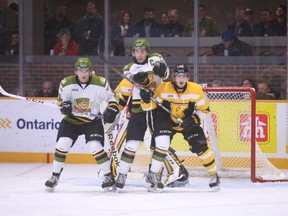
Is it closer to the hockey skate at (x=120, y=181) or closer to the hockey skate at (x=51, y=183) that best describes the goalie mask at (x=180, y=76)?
the hockey skate at (x=120, y=181)

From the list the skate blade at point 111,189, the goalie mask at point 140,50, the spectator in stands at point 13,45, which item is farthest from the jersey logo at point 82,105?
the spectator in stands at point 13,45

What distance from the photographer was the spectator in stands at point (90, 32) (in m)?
Result: 9.29

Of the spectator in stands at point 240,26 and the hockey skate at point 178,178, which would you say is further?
the spectator in stands at point 240,26

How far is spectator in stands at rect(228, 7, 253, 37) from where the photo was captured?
9.01 meters

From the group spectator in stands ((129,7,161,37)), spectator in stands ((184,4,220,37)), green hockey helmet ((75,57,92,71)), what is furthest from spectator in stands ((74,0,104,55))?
green hockey helmet ((75,57,92,71))

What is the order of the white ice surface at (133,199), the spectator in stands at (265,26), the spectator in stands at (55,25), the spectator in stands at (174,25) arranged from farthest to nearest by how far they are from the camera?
the spectator in stands at (55,25) < the spectator in stands at (174,25) < the spectator in stands at (265,26) < the white ice surface at (133,199)

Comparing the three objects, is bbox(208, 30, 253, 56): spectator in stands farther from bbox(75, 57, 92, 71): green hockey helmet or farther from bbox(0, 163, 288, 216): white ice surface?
bbox(75, 57, 92, 71): green hockey helmet

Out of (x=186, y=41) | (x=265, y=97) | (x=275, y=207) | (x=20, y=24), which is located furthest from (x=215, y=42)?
(x=275, y=207)

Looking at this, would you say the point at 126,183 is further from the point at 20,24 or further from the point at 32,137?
the point at 20,24

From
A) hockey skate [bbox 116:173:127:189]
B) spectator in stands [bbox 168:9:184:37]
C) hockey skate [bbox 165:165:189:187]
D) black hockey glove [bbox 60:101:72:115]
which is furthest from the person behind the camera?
spectator in stands [bbox 168:9:184:37]

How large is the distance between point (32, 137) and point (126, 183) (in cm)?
186

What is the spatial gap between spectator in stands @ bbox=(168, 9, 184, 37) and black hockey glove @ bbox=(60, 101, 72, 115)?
8.36ft

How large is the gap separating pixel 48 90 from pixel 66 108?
242 centimetres

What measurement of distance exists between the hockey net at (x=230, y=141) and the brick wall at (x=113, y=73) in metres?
0.64
